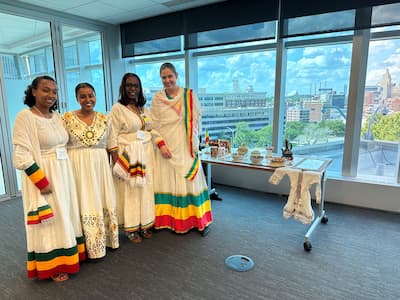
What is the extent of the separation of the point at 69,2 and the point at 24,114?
2.58 metres

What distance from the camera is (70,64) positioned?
4402mm

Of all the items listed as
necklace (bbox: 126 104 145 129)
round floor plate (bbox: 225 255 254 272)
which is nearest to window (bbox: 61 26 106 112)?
necklace (bbox: 126 104 145 129)

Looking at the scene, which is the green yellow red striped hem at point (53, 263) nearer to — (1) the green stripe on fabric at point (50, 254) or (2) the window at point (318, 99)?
(1) the green stripe on fabric at point (50, 254)

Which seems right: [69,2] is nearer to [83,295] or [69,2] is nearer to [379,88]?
[83,295]

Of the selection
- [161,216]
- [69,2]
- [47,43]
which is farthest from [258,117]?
[47,43]

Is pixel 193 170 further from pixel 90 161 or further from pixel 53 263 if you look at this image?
pixel 53 263

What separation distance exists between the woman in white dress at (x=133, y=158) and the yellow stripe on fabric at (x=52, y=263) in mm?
589

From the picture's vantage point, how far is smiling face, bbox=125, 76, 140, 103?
8.04ft

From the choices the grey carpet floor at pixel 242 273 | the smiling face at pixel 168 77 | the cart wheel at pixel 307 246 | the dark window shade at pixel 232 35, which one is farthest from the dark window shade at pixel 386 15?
the cart wheel at pixel 307 246

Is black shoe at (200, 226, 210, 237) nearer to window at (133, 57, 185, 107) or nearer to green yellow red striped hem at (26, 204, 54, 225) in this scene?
green yellow red striped hem at (26, 204, 54, 225)

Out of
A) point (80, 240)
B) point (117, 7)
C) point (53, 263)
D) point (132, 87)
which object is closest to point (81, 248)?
point (80, 240)

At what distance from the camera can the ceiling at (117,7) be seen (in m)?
3.68

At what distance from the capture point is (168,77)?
8.23ft

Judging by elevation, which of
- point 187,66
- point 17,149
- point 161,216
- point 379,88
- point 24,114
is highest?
point 187,66
